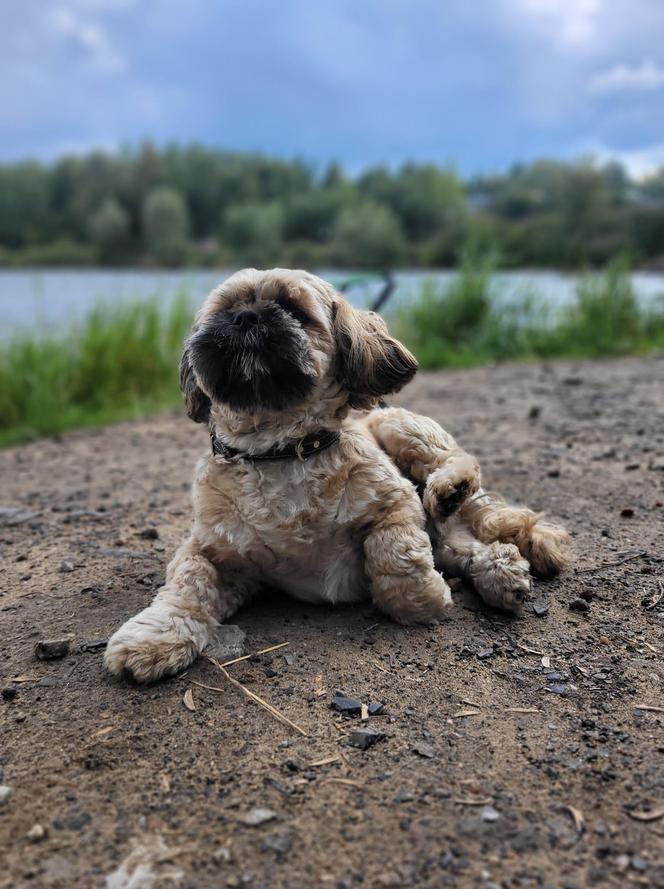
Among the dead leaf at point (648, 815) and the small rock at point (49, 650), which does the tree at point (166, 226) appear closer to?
the small rock at point (49, 650)

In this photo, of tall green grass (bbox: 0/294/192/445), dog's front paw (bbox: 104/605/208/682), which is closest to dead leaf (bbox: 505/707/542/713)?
dog's front paw (bbox: 104/605/208/682)

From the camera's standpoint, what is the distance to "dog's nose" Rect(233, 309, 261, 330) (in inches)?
130

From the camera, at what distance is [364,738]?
2.78 m

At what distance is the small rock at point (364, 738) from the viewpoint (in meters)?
2.76

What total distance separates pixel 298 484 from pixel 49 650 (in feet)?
4.21

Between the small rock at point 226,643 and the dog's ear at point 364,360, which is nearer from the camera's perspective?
the small rock at point 226,643

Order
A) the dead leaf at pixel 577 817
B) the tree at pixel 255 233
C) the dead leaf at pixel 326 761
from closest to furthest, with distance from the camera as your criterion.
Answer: the dead leaf at pixel 577 817 → the dead leaf at pixel 326 761 → the tree at pixel 255 233

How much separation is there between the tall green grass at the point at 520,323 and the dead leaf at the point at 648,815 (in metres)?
10.4

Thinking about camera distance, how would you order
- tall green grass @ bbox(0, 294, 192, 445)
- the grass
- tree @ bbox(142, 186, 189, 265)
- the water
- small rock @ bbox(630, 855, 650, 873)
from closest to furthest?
small rock @ bbox(630, 855, 650, 873) < tall green grass @ bbox(0, 294, 192, 445) < the grass < the water < tree @ bbox(142, 186, 189, 265)

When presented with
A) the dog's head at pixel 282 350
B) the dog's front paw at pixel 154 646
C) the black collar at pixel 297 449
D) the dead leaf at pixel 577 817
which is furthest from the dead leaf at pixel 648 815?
the dog's head at pixel 282 350

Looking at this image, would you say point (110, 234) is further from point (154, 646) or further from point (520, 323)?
point (154, 646)

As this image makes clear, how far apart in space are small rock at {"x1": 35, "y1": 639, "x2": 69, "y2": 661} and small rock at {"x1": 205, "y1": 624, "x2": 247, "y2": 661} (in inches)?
24.9

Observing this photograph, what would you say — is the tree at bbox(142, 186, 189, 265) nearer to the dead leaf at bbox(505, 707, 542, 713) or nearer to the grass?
the grass

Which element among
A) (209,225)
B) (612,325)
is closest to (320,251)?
(209,225)
